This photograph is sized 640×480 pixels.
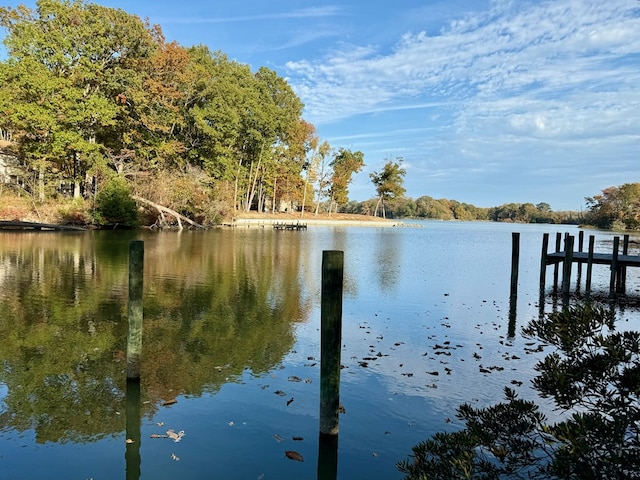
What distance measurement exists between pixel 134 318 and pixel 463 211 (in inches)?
7360

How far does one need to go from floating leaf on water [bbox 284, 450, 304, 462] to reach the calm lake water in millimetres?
55

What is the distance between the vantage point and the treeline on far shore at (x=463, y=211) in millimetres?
154000

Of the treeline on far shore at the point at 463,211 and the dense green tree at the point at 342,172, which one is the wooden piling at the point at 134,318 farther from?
the treeline on far shore at the point at 463,211

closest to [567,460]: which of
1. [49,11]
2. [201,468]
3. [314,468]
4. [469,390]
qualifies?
[314,468]

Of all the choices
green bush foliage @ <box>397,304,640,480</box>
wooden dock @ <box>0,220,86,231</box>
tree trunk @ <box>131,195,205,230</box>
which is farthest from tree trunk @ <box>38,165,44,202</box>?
green bush foliage @ <box>397,304,640,480</box>

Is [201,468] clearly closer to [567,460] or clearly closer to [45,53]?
[567,460]

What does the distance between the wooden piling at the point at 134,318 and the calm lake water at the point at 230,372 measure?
372 mm

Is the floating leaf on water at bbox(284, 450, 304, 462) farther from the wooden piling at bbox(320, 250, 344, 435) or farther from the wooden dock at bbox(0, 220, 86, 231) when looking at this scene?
the wooden dock at bbox(0, 220, 86, 231)

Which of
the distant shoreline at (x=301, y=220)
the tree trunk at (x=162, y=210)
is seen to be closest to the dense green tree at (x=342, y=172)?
the distant shoreline at (x=301, y=220)

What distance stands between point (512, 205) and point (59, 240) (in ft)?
560

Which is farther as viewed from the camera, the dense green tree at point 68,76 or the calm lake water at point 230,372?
the dense green tree at point 68,76

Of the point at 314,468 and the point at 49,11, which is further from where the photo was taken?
the point at 49,11

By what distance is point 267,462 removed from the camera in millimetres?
5309

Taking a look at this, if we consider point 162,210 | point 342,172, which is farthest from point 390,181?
point 162,210
